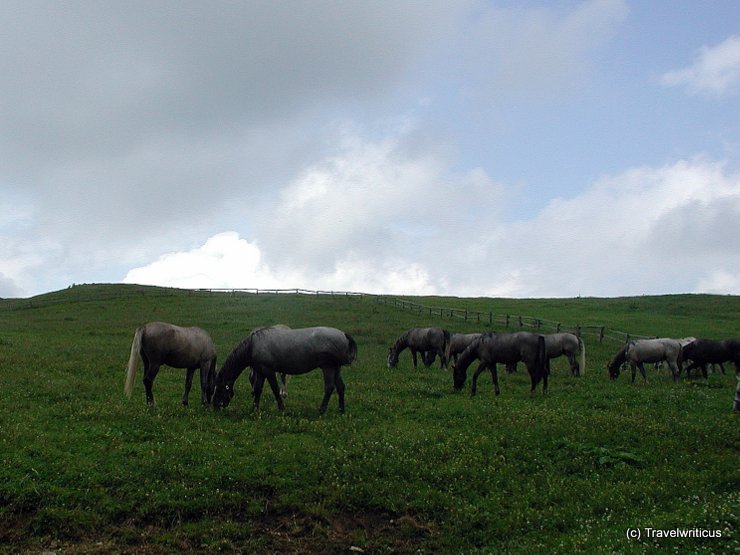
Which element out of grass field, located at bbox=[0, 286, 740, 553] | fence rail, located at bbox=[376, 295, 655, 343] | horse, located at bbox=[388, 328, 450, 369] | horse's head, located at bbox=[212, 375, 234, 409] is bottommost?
grass field, located at bbox=[0, 286, 740, 553]

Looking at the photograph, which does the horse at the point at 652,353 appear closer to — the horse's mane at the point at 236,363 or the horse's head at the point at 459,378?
the horse's head at the point at 459,378

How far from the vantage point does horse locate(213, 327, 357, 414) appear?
15688mm

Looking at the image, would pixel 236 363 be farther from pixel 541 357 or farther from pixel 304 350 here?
pixel 541 357

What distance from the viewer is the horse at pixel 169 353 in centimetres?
1581

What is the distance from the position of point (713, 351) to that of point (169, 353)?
72.3 feet

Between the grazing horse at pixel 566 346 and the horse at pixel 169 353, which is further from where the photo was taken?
the grazing horse at pixel 566 346

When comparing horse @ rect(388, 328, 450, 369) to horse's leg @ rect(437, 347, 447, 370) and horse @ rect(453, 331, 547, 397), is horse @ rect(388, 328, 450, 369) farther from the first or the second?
horse @ rect(453, 331, 547, 397)

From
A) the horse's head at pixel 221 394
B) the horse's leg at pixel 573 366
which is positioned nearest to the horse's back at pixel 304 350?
the horse's head at pixel 221 394

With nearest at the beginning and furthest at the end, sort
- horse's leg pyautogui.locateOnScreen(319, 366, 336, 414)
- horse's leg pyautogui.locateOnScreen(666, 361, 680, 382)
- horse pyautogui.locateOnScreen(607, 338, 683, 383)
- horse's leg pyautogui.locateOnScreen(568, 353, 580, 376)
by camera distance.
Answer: horse's leg pyautogui.locateOnScreen(319, 366, 336, 414) → horse's leg pyautogui.locateOnScreen(666, 361, 680, 382) → horse pyautogui.locateOnScreen(607, 338, 683, 383) → horse's leg pyautogui.locateOnScreen(568, 353, 580, 376)

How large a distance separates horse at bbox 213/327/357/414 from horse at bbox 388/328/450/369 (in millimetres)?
11485

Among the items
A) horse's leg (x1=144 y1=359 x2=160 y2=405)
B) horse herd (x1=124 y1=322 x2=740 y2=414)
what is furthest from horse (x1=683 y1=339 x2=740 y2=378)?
horse's leg (x1=144 y1=359 x2=160 y2=405)

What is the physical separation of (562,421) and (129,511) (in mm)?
10954

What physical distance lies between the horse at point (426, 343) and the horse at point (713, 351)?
1090 cm

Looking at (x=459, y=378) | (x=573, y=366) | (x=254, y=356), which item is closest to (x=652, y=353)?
(x=573, y=366)
